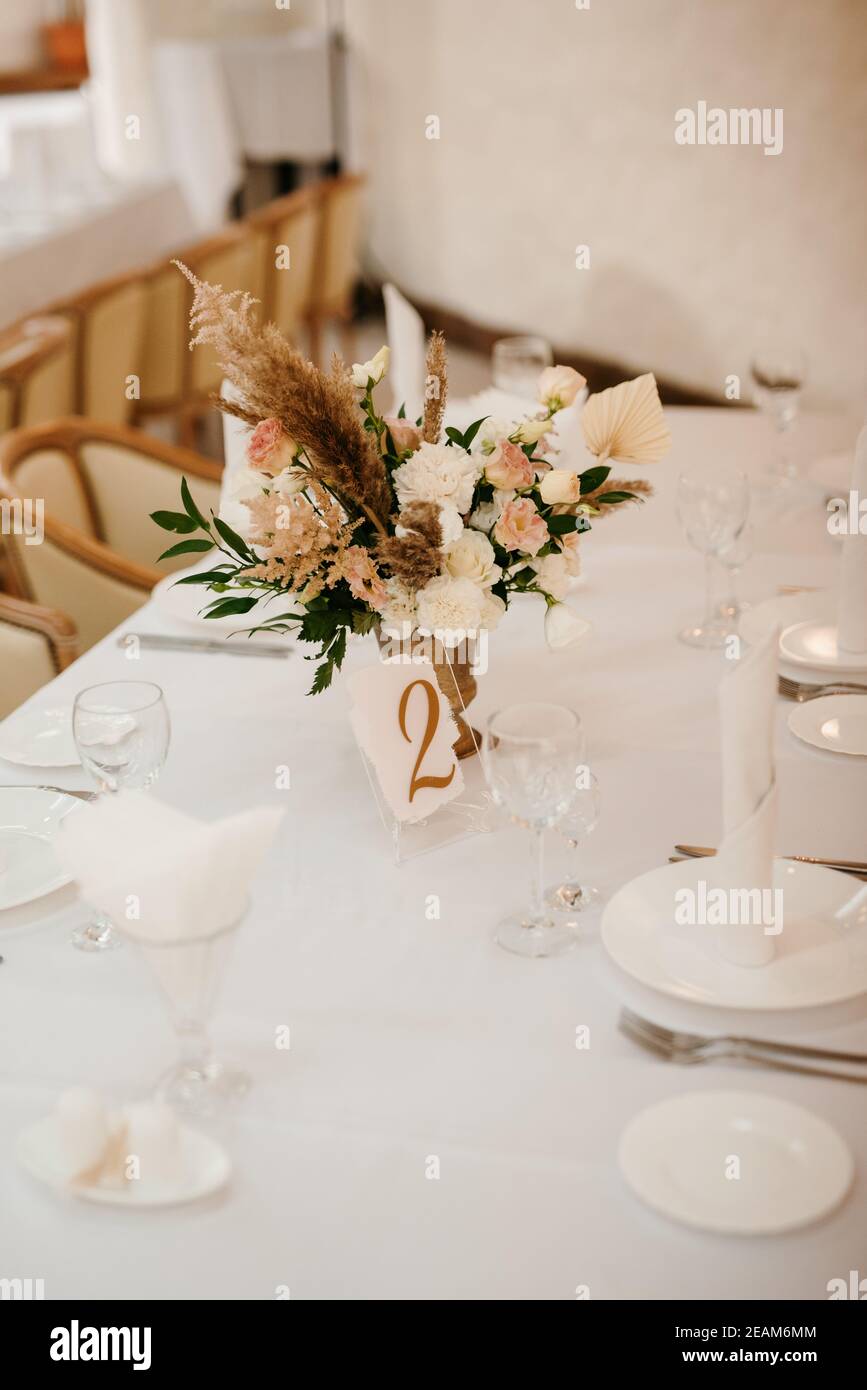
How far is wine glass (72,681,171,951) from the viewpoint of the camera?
137cm

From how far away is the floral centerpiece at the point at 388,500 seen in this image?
55.3 inches

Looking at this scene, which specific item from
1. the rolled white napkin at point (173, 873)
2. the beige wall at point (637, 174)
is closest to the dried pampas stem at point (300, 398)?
the rolled white napkin at point (173, 873)

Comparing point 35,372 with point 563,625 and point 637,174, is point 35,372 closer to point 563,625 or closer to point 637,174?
point 637,174

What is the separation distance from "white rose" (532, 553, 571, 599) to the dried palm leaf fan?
0.13 metres

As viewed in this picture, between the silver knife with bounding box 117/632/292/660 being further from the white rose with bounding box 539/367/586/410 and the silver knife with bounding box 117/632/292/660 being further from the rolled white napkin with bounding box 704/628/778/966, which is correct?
the rolled white napkin with bounding box 704/628/778/966

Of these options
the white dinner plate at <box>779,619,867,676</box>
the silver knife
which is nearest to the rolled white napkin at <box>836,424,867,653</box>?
the white dinner plate at <box>779,619,867,676</box>

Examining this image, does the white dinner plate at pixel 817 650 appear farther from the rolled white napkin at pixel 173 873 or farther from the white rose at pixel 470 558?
the rolled white napkin at pixel 173 873

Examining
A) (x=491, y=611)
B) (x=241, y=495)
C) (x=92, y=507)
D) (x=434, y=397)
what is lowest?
(x=92, y=507)

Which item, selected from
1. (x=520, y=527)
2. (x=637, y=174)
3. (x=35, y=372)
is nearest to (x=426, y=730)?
(x=520, y=527)

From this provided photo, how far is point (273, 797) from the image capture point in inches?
64.0

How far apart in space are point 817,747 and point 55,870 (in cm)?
90

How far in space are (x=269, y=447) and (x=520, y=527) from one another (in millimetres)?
277

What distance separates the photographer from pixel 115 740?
138 centimetres

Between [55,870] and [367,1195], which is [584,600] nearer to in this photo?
[55,870]
